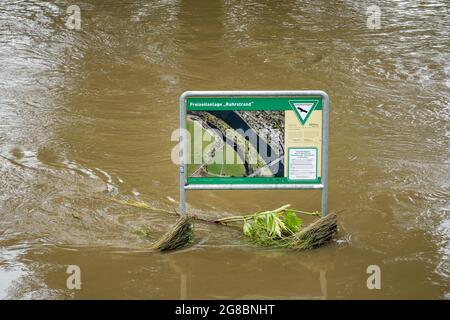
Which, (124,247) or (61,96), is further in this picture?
(61,96)

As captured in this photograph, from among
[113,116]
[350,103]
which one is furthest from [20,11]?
[350,103]

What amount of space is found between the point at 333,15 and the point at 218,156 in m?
6.94

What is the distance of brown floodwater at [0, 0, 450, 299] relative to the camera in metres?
5.42

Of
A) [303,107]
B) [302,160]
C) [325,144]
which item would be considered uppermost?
[303,107]

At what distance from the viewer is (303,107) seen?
19.2 feet

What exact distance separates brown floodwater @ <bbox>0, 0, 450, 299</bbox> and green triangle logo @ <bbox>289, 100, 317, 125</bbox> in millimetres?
1004

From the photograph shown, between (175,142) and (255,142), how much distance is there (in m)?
1.98

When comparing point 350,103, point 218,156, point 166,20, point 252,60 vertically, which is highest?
point 166,20

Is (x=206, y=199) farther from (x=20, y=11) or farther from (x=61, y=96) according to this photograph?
(x=20, y=11)

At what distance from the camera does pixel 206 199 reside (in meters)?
6.73

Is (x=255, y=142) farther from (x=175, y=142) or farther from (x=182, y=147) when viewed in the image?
(x=175, y=142)

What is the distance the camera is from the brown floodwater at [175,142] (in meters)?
5.42

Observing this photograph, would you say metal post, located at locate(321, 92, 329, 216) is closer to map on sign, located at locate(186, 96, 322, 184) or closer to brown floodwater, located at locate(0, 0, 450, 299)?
map on sign, located at locate(186, 96, 322, 184)

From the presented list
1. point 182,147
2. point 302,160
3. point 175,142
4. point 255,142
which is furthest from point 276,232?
point 175,142
